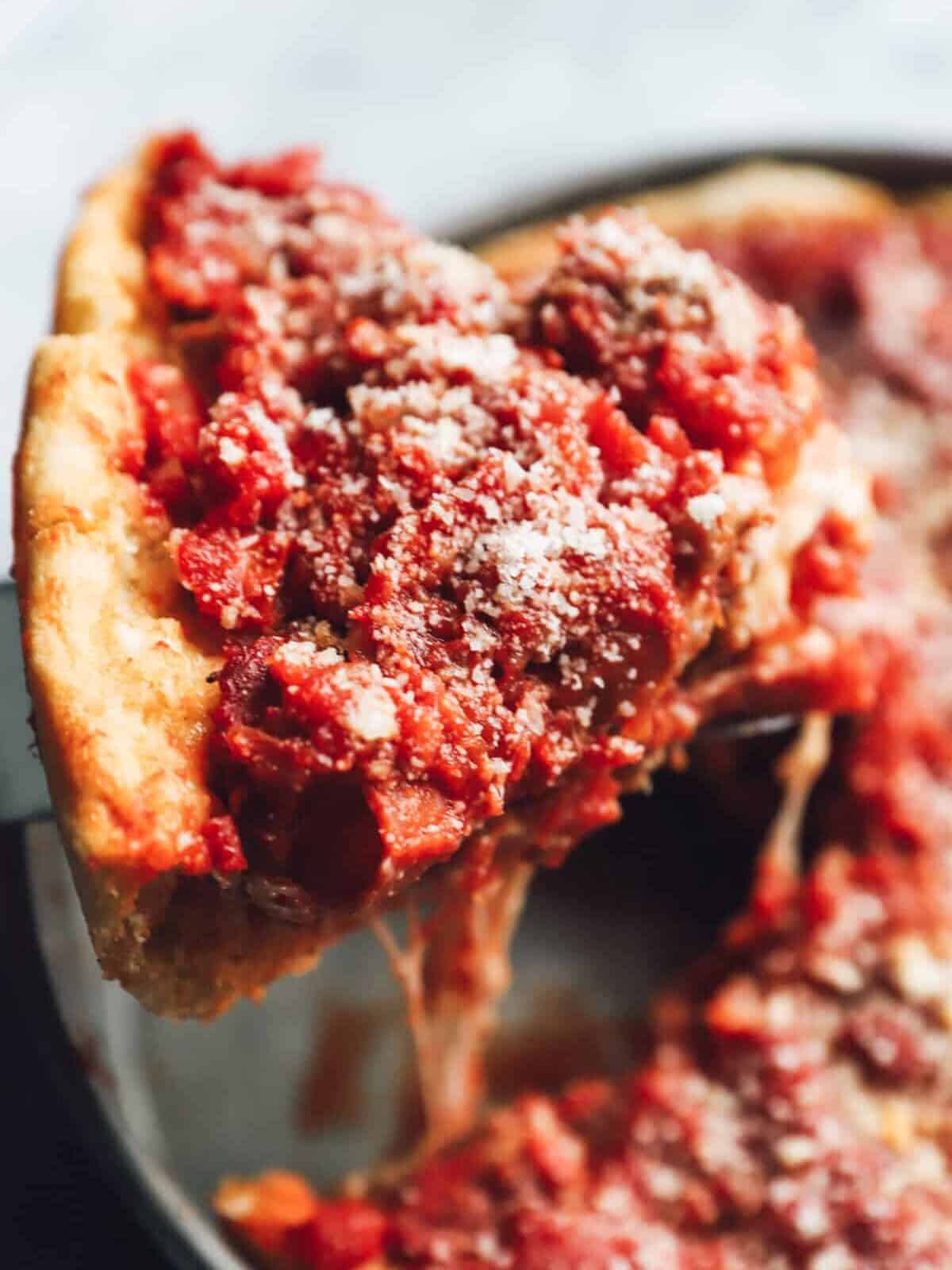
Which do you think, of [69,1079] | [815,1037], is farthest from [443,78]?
[69,1079]

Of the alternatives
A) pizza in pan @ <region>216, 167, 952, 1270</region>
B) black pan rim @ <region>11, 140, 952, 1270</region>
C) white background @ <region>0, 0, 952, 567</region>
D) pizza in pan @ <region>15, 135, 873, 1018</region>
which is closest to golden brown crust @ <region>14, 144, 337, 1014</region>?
pizza in pan @ <region>15, 135, 873, 1018</region>

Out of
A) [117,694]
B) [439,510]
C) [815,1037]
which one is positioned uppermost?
[439,510]

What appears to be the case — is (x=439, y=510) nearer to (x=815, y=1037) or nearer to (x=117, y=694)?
(x=117, y=694)

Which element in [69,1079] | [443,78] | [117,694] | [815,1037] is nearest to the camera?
[117,694]

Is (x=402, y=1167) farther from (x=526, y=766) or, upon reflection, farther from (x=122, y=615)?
(x=122, y=615)

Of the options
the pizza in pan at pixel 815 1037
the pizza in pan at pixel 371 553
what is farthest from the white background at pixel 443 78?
the pizza in pan at pixel 371 553

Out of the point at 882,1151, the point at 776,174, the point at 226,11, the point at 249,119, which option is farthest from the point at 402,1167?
the point at 226,11

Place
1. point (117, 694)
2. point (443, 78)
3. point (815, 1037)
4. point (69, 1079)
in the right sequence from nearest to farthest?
point (117, 694) → point (69, 1079) → point (815, 1037) → point (443, 78)
